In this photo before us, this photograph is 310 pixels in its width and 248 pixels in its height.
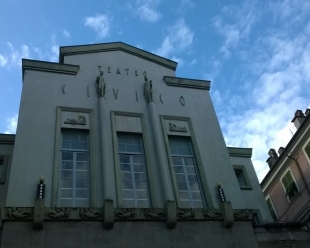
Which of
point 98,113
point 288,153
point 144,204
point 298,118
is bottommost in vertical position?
point 144,204

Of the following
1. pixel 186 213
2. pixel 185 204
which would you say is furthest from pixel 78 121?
pixel 186 213

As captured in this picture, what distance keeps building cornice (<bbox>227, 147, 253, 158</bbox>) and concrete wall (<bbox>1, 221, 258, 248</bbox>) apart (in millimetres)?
7902

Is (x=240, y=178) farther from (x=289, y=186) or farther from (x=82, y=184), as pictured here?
(x=289, y=186)

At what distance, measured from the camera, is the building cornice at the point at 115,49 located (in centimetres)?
1878

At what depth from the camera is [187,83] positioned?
1923 centimetres

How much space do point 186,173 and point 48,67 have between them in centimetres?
763

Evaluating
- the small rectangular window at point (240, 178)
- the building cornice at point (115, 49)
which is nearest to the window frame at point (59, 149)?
the building cornice at point (115, 49)

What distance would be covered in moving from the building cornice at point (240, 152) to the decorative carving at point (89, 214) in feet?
35.8

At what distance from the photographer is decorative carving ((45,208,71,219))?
1213 cm

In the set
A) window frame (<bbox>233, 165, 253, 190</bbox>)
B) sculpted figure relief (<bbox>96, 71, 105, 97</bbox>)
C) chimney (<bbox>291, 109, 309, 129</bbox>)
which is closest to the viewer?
sculpted figure relief (<bbox>96, 71, 105, 97</bbox>)

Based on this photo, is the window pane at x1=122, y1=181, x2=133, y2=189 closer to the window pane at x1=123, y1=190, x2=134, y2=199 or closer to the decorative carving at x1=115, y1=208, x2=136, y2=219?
the window pane at x1=123, y1=190, x2=134, y2=199

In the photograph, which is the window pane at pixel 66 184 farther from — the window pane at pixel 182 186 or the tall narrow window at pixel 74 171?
the window pane at pixel 182 186

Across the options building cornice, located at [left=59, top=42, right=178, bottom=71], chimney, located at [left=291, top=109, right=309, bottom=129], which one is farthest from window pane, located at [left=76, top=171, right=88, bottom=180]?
chimney, located at [left=291, top=109, right=309, bottom=129]

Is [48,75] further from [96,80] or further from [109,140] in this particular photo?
[109,140]
